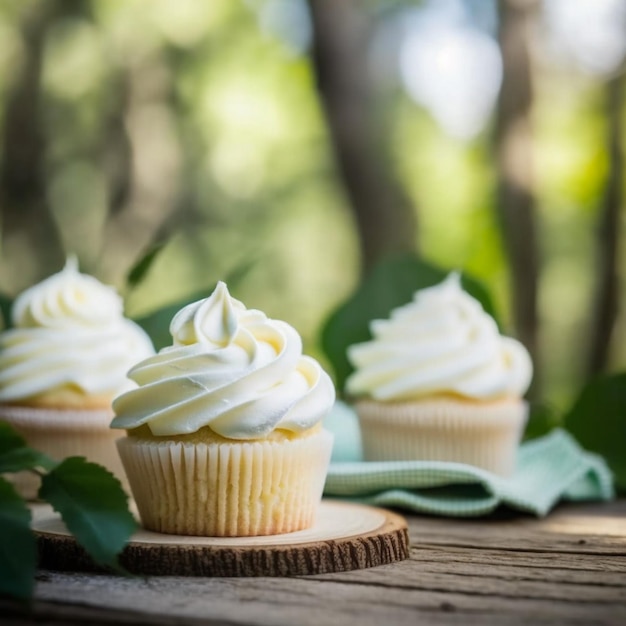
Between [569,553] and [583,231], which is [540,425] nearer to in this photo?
[569,553]

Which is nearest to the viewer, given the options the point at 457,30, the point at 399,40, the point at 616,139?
the point at 616,139

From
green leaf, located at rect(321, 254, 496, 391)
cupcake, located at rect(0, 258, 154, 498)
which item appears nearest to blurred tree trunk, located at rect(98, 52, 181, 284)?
green leaf, located at rect(321, 254, 496, 391)

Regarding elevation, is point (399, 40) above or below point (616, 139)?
above

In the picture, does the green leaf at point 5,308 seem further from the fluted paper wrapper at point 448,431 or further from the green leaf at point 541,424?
the green leaf at point 541,424

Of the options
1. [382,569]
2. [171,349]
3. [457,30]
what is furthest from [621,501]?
[457,30]

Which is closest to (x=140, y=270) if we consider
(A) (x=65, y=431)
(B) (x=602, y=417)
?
(A) (x=65, y=431)

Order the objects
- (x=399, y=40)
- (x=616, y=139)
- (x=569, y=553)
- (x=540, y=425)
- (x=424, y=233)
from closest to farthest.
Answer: (x=569, y=553) < (x=540, y=425) < (x=616, y=139) < (x=399, y=40) < (x=424, y=233)

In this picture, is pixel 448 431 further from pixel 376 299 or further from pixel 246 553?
pixel 246 553

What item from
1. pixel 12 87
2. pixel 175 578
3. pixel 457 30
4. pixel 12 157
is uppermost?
pixel 457 30
